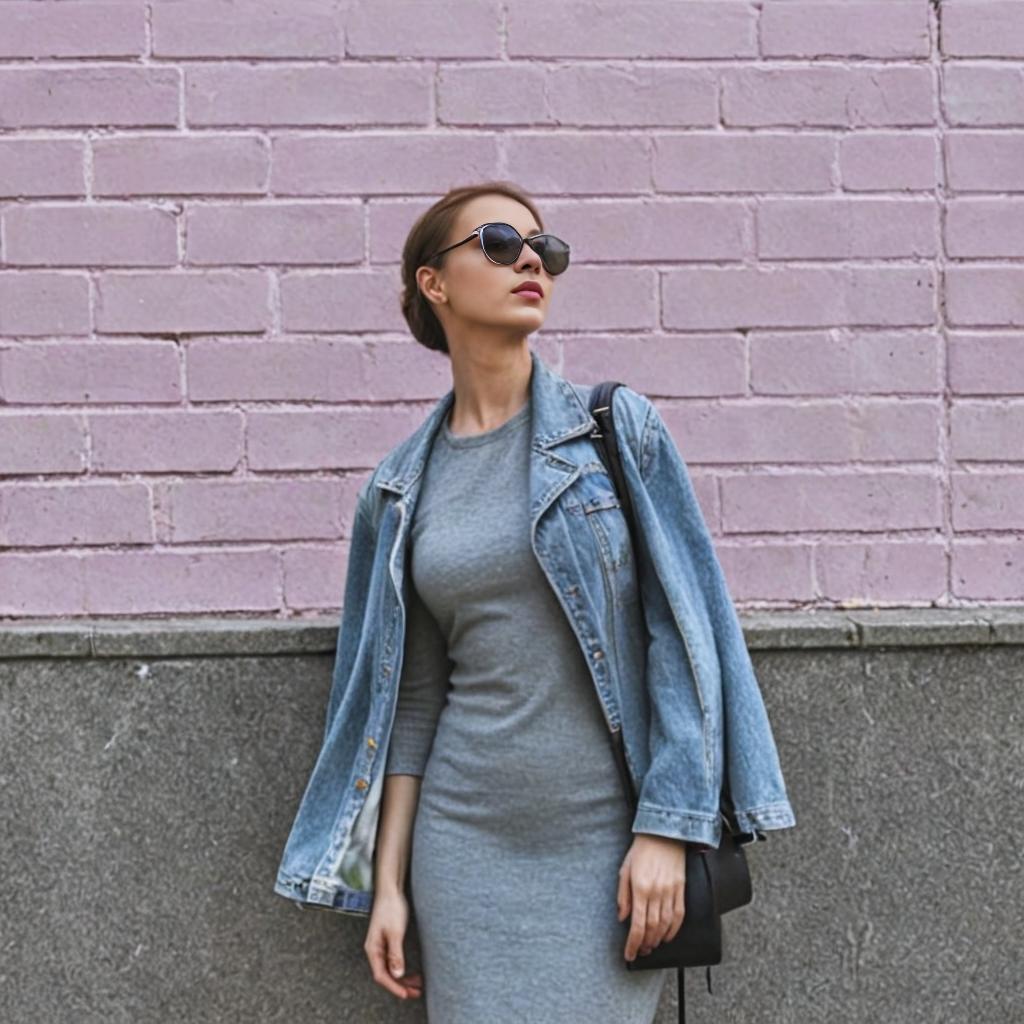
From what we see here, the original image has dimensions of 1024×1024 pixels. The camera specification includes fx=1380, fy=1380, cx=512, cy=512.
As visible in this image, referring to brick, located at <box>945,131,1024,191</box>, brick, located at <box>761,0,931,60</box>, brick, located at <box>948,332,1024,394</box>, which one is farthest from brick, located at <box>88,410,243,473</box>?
brick, located at <box>945,131,1024,191</box>

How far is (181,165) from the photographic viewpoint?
334 cm

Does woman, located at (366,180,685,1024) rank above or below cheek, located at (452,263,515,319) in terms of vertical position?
below

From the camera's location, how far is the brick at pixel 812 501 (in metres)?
3.36

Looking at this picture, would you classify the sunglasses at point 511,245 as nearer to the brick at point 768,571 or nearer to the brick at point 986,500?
the brick at point 768,571

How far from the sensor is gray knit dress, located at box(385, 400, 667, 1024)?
255cm

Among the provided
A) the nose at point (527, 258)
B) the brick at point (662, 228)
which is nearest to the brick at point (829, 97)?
the brick at point (662, 228)

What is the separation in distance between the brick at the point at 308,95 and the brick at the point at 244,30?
4 cm

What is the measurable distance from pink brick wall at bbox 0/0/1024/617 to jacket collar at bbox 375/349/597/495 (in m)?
0.50

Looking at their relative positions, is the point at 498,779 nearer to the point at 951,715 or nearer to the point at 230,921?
the point at 230,921

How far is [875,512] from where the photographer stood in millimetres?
3363

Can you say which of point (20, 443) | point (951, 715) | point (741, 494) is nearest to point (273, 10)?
point (20, 443)

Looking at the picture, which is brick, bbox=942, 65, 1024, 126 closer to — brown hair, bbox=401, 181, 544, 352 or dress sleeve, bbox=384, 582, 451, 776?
brown hair, bbox=401, 181, 544, 352

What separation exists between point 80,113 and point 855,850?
8.38 ft

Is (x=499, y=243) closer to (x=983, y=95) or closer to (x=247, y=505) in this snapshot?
(x=247, y=505)
